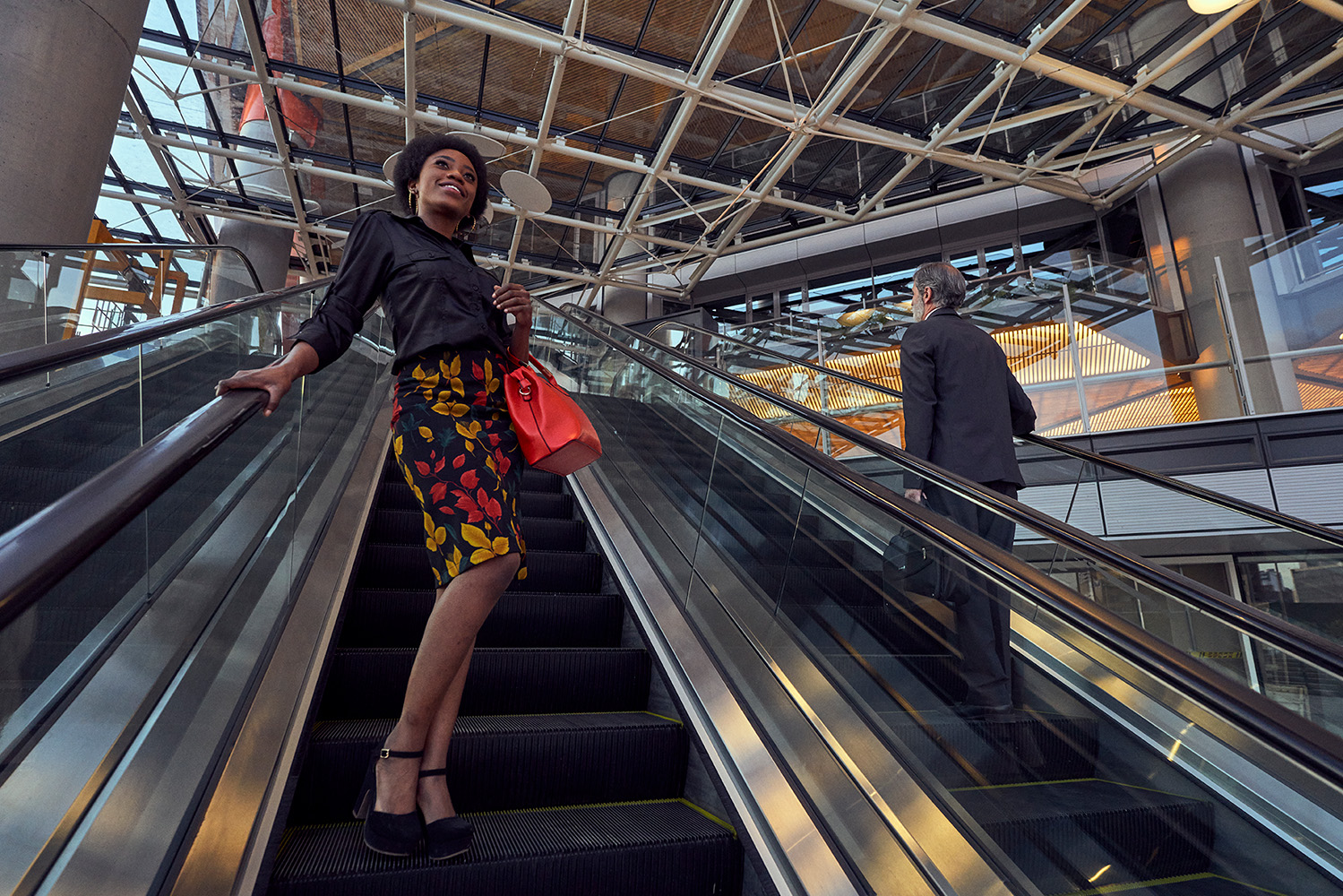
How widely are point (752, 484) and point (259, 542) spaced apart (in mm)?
1516

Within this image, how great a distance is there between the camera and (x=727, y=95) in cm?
1033

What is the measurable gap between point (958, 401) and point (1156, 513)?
11.4 ft

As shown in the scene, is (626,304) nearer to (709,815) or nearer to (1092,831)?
(709,815)

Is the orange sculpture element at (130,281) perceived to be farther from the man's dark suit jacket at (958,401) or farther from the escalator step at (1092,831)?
the escalator step at (1092,831)

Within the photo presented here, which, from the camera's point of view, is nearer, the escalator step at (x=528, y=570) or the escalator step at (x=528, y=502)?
the escalator step at (x=528, y=570)

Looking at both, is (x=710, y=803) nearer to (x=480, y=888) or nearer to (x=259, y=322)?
(x=480, y=888)

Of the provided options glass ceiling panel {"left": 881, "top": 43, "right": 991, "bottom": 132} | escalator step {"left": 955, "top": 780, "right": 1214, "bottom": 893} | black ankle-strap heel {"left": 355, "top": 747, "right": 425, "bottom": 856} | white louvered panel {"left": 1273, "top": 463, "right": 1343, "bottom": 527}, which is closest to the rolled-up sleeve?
black ankle-strap heel {"left": 355, "top": 747, "right": 425, "bottom": 856}

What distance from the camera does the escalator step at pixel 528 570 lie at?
298 centimetres

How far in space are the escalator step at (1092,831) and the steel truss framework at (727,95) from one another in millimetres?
8820

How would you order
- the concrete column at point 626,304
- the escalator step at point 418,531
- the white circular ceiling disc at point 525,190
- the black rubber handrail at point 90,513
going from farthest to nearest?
the concrete column at point 626,304, the white circular ceiling disc at point 525,190, the escalator step at point 418,531, the black rubber handrail at point 90,513

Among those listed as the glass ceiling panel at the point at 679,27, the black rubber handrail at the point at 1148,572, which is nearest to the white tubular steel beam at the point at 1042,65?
the glass ceiling panel at the point at 679,27

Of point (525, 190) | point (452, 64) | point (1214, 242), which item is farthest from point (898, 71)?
point (452, 64)

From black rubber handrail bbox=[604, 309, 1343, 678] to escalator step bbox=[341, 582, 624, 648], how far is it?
42.7 inches

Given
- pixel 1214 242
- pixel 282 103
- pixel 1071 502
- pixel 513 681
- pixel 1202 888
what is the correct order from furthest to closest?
1. pixel 282 103
2. pixel 1214 242
3. pixel 1071 502
4. pixel 513 681
5. pixel 1202 888
